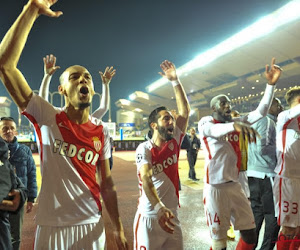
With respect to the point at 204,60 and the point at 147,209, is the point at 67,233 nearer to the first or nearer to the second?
the point at 147,209

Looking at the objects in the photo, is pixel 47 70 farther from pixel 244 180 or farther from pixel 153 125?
pixel 244 180

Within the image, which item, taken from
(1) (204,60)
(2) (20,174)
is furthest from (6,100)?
(2) (20,174)

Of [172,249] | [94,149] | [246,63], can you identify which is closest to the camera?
[94,149]

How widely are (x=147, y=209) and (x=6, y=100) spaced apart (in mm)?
45800

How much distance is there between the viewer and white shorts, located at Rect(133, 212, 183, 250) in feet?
10.5

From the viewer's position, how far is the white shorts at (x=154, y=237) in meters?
3.20

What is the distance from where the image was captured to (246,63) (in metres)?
33.6

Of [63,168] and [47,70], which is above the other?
[47,70]

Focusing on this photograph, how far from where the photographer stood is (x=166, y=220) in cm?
266

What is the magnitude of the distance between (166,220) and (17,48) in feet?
5.94

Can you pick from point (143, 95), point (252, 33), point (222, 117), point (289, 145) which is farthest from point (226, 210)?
point (143, 95)

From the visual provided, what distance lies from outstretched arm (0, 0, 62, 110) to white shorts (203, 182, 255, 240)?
105 inches

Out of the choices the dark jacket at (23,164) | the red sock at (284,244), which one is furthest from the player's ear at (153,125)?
the red sock at (284,244)

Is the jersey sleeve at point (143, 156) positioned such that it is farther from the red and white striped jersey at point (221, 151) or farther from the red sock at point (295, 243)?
the red sock at point (295, 243)
